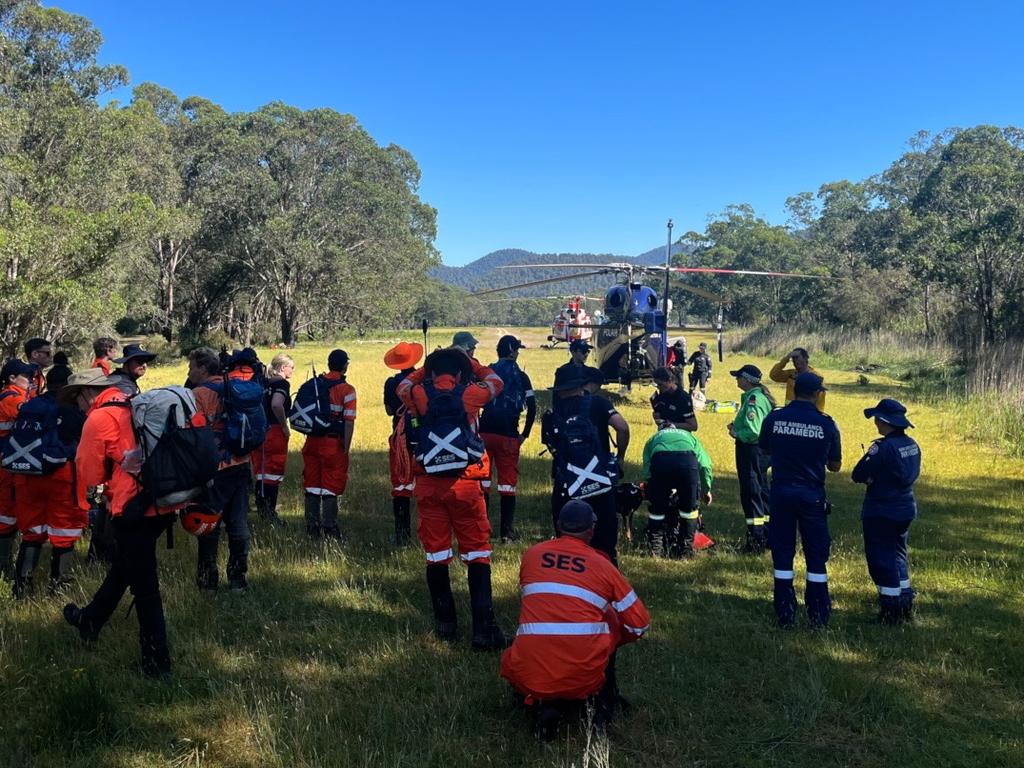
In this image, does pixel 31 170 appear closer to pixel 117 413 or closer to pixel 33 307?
pixel 33 307

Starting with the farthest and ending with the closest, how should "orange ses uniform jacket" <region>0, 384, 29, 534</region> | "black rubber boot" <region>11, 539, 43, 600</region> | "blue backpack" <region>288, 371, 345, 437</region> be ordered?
"blue backpack" <region>288, 371, 345, 437</region> → "orange ses uniform jacket" <region>0, 384, 29, 534</region> → "black rubber boot" <region>11, 539, 43, 600</region>

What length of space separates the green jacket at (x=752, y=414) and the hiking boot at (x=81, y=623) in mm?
5769

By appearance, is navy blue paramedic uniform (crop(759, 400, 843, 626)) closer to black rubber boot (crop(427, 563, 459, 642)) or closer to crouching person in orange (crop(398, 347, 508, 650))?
crouching person in orange (crop(398, 347, 508, 650))

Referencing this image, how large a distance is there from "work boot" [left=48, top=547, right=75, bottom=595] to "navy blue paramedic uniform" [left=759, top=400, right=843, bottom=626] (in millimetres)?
5645

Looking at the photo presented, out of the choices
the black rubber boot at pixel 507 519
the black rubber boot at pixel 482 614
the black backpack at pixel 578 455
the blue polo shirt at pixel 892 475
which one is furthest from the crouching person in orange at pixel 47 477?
the blue polo shirt at pixel 892 475

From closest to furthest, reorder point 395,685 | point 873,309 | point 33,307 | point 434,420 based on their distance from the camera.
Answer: point 395,685 → point 434,420 → point 33,307 → point 873,309

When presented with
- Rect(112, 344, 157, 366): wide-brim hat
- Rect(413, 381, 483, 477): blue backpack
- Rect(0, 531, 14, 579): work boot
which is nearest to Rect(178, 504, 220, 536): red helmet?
Rect(112, 344, 157, 366): wide-brim hat

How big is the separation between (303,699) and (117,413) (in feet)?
6.74

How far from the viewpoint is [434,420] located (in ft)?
15.8

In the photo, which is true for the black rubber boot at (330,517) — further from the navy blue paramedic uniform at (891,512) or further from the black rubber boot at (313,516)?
the navy blue paramedic uniform at (891,512)

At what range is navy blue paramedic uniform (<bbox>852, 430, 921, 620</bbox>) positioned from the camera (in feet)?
17.6

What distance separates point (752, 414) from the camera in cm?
698

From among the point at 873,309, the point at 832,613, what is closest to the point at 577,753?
the point at 832,613

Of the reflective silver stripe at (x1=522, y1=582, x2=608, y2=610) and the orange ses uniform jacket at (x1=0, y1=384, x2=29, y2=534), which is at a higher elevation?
the orange ses uniform jacket at (x1=0, y1=384, x2=29, y2=534)
